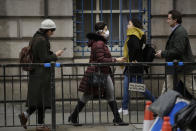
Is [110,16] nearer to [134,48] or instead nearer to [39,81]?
[134,48]

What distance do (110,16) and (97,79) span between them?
378 cm

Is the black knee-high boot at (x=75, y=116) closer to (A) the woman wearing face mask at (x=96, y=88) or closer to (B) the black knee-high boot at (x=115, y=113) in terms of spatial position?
(A) the woman wearing face mask at (x=96, y=88)

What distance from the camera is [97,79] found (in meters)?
7.94

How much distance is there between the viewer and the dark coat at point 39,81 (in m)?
7.95

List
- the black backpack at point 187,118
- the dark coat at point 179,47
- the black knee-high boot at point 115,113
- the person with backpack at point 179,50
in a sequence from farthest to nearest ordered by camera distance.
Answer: the dark coat at point 179,47
the black knee-high boot at point 115,113
the person with backpack at point 179,50
the black backpack at point 187,118

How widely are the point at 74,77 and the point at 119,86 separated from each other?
0.81 metres

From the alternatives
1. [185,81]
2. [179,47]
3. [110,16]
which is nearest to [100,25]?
[179,47]

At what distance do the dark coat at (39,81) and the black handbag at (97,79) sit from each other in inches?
26.0

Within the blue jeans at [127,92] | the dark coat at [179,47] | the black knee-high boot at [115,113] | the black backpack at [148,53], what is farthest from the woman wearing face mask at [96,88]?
the black backpack at [148,53]

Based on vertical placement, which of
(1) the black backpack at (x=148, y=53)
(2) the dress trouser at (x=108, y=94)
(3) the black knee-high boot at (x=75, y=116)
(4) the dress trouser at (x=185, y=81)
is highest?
(1) the black backpack at (x=148, y=53)

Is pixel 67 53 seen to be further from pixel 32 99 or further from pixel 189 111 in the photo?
pixel 189 111

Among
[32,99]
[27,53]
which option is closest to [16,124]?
[32,99]

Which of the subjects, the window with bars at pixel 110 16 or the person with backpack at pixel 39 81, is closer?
the person with backpack at pixel 39 81

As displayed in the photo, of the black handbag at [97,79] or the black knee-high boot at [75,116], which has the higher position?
the black handbag at [97,79]
